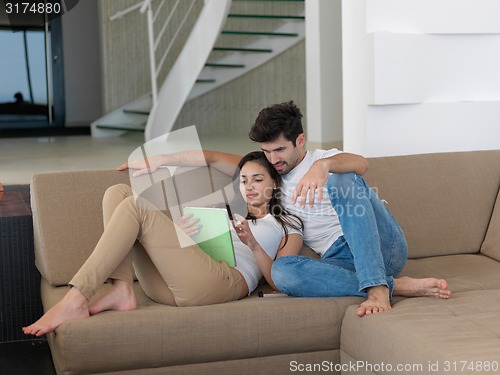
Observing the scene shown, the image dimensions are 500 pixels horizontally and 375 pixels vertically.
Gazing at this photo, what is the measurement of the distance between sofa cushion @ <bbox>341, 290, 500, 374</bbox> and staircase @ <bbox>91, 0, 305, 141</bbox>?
5.36 m

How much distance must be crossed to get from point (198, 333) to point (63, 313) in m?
0.43

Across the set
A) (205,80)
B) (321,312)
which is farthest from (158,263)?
(205,80)

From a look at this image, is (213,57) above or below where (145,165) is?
above

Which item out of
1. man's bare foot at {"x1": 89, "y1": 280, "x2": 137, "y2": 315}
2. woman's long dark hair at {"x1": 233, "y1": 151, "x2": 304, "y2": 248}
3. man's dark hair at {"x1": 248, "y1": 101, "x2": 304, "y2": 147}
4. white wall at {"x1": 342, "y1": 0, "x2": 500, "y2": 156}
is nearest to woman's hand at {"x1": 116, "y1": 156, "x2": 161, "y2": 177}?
woman's long dark hair at {"x1": 233, "y1": 151, "x2": 304, "y2": 248}

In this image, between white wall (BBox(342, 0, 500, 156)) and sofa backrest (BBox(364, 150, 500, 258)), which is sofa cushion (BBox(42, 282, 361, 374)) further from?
white wall (BBox(342, 0, 500, 156))

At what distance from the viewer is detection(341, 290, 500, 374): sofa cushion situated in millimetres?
2098

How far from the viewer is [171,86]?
7.86 m

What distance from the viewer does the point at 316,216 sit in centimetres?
292

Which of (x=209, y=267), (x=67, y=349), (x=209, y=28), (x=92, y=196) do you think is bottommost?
(x=67, y=349)

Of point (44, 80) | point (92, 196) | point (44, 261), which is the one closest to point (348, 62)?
point (92, 196)

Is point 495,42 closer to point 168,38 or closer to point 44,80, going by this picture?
point 168,38

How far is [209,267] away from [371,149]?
1.73 metres

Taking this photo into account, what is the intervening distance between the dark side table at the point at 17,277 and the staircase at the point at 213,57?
4413mm

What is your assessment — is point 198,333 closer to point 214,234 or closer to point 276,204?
point 214,234
